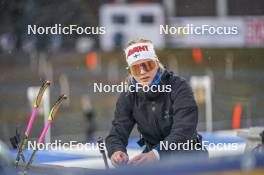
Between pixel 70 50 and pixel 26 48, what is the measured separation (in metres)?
0.38

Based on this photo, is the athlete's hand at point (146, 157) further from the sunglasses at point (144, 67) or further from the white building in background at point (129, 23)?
the white building in background at point (129, 23)

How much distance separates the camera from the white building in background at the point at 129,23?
2.65 m

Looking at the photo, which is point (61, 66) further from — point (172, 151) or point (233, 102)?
point (172, 151)

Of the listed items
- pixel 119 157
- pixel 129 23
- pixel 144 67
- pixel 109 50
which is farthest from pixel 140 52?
pixel 109 50

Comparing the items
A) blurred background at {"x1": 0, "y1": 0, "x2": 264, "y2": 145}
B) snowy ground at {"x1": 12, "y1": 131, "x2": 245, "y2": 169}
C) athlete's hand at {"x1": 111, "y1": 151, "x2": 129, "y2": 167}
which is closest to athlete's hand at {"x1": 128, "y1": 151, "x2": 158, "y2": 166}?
athlete's hand at {"x1": 111, "y1": 151, "x2": 129, "y2": 167}

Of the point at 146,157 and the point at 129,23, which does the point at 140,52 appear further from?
the point at 129,23

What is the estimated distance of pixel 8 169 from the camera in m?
1.48

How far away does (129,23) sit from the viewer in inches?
120

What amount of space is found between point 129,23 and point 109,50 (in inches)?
9.7

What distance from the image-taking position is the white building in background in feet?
8.69

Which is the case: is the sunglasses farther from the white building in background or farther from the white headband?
the white building in background

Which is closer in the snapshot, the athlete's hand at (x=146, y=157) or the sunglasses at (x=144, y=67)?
the athlete's hand at (x=146, y=157)

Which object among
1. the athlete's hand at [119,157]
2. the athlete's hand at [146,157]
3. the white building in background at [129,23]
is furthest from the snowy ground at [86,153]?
the white building in background at [129,23]

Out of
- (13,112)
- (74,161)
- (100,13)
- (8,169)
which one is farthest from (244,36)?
(8,169)
